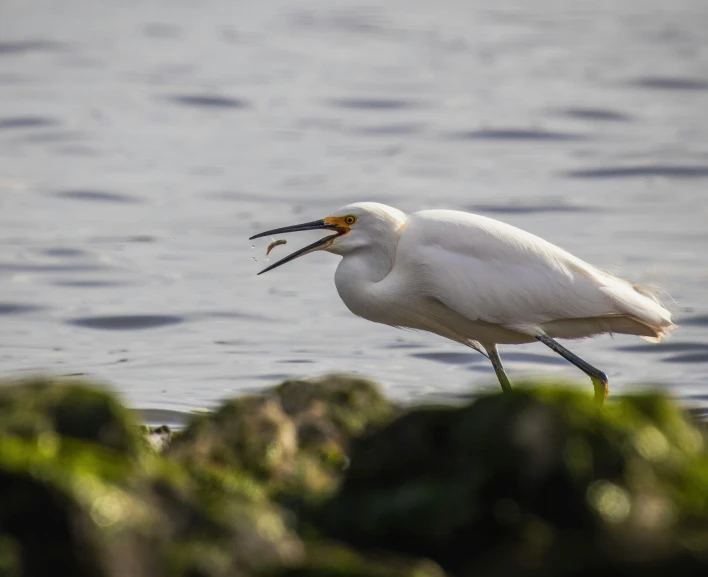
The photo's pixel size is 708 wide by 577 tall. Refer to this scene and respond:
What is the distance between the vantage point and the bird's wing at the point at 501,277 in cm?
783

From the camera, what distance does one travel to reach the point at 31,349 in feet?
38.3

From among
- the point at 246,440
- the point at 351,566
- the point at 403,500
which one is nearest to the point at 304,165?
the point at 246,440

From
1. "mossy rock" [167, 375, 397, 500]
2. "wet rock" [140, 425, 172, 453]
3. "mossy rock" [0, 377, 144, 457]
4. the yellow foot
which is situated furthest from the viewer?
the yellow foot

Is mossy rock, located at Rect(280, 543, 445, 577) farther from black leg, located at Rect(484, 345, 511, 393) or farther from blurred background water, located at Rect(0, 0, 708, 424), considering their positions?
blurred background water, located at Rect(0, 0, 708, 424)

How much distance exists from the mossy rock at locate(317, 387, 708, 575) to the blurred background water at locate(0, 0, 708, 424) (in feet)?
16.2

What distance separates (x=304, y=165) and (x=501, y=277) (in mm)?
12941

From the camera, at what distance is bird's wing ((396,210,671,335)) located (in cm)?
783

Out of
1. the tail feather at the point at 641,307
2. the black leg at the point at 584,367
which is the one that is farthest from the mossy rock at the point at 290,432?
the tail feather at the point at 641,307

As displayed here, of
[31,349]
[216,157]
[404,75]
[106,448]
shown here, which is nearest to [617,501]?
[106,448]

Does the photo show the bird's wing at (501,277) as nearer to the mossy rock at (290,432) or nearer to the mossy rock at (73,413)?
the mossy rock at (290,432)

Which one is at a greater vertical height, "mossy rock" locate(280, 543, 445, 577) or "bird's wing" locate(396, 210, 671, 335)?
"mossy rock" locate(280, 543, 445, 577)

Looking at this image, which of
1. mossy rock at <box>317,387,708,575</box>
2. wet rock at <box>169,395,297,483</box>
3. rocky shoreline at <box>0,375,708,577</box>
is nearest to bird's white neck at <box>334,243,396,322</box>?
wet rock at <box>169,395,297,483</box>

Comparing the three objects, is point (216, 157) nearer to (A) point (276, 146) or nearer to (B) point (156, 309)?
(A) point (276, 146)

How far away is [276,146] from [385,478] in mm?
17912
